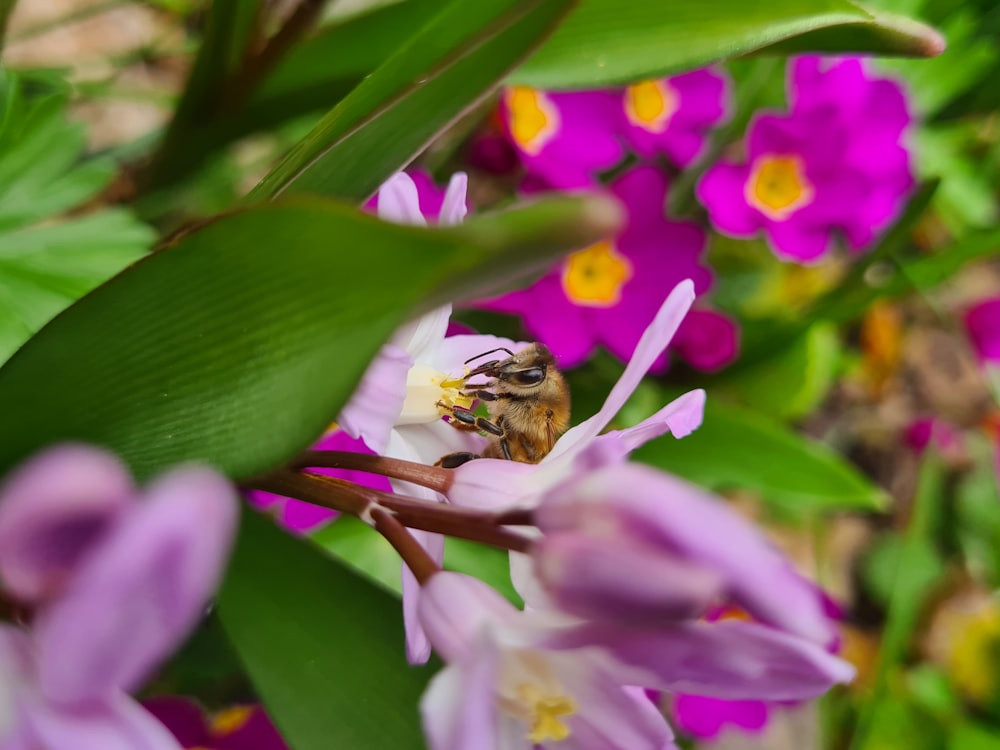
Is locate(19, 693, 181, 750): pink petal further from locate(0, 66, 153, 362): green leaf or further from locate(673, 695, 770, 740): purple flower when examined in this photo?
locate(673, 695, 770, 740): purple flower

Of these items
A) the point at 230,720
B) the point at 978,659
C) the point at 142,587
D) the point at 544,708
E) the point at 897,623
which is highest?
the point at 142,587

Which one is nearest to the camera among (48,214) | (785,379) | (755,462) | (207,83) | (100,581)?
(100,581)

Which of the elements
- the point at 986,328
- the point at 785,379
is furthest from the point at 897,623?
the point at 986,328

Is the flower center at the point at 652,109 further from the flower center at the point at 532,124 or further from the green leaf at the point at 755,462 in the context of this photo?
the green leaf at the point at 755,462

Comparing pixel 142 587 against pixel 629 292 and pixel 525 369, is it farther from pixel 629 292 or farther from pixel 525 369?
pixel 629 292

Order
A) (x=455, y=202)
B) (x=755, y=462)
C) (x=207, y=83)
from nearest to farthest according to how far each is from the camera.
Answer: (x=455, y=202) → (x=207, y=83) → (x=755, y=462)

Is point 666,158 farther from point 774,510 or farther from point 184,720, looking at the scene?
point 184,720

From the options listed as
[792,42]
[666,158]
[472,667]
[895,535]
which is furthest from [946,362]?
[472,667]

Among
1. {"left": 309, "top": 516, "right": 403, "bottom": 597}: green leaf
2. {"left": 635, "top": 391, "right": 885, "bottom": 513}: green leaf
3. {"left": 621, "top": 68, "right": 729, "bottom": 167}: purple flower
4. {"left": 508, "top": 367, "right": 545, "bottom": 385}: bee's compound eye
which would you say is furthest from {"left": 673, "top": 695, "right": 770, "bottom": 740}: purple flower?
{"left": 621, "top": 68, "right": 729, "bottom": 167}: purple flower
